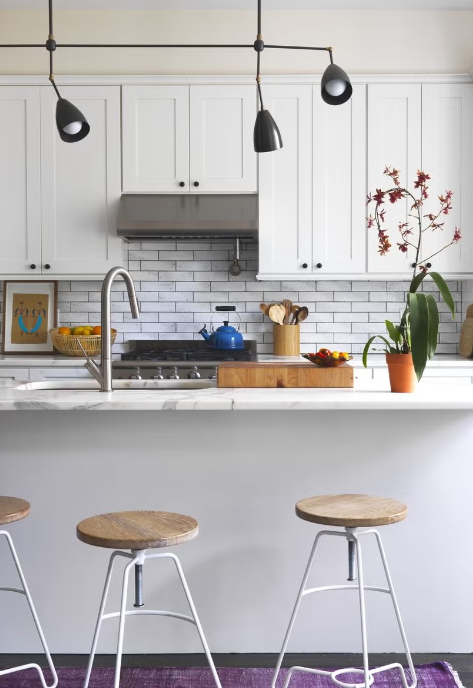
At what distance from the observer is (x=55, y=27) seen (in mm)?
4930

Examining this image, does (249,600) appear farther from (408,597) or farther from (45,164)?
(45,164)

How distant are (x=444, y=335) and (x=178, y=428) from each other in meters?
2.81

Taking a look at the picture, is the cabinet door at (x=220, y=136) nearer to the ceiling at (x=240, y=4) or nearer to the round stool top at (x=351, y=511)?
the ceiling at (x=240, y=4)

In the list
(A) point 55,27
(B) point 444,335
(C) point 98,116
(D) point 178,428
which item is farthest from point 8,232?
(B) point 444,335

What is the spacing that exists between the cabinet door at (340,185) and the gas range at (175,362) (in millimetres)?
779

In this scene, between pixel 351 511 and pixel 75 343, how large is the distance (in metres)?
2.73

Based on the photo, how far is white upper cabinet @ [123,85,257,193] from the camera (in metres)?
4.79

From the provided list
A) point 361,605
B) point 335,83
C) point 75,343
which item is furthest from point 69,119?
point 361,605

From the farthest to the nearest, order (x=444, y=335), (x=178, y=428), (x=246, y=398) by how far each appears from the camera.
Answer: (x=444, y=335) → (x=178, y=428) → (x=246, y=398)

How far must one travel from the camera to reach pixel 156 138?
479cm

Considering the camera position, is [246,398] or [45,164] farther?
[45,164]

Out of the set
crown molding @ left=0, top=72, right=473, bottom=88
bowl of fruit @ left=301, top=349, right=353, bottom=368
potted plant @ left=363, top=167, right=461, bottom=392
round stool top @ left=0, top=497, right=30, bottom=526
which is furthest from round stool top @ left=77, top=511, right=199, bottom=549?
crown molding @ left=0, top=72, right=473, bottom=88

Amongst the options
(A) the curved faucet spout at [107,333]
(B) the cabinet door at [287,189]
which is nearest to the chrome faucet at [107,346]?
(A) the curved faucet spout at [107,333]

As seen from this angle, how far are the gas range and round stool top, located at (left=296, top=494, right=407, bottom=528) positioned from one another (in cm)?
201
